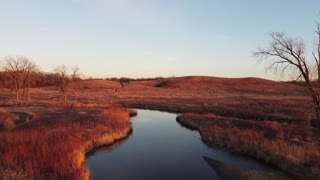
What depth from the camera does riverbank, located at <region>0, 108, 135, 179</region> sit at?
1555 cm

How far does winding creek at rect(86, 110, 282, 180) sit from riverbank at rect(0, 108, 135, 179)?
1.28 m

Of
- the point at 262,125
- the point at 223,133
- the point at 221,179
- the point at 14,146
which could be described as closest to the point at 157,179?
the point at 221,179

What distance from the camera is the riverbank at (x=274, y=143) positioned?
57.0 ft

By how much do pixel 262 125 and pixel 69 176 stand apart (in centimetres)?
2064

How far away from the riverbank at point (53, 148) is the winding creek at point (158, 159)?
4.21 feet

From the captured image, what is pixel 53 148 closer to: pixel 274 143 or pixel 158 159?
pixel 158 159

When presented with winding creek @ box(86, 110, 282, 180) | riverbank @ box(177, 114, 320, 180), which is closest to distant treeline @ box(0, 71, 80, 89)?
winding creek @ box(86, 110, 282, 180)

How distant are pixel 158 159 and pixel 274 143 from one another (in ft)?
28.4

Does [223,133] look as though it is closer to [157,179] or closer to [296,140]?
[296,140]

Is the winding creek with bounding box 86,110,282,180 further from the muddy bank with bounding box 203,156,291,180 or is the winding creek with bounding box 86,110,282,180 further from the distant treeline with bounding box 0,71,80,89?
the distant treeline with bounding box 0,71,80,89

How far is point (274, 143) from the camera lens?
71.8ft

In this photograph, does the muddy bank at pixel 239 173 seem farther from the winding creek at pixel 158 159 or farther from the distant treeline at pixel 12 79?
the distant treeline at pixel 12 79

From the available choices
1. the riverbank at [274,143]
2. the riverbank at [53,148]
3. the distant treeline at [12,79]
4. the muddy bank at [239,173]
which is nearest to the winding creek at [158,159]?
the muddy bank at [239,173]

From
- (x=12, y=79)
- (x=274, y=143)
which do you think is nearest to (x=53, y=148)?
(x=274, y=143)
